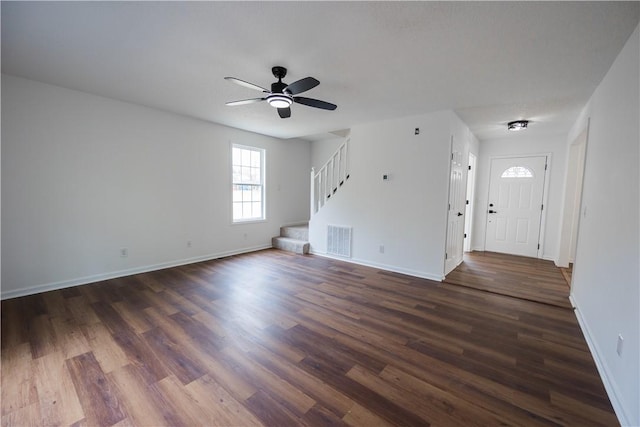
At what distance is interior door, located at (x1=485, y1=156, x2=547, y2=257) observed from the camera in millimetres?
5359

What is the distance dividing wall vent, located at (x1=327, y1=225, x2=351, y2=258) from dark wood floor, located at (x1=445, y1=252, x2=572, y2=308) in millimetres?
1745

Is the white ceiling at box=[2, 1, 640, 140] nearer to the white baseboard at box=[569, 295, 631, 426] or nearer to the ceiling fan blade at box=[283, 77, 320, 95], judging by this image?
the ceiling fan blade at box=[283, 77, 320, 95]

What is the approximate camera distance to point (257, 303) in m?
3.04

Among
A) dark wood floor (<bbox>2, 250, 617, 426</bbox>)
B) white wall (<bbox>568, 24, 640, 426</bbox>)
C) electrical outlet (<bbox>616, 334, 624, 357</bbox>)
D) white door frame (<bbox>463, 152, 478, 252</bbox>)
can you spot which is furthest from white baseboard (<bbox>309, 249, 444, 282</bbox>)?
white door frame (<bbox>463, 152, 478, 252</bbox>)

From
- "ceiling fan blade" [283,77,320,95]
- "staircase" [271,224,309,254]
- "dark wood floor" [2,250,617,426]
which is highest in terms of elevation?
"ceiling fan blade" [283,77,320,95]

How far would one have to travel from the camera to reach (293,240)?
19.1 ft

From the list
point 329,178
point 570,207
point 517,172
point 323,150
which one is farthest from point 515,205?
point 323,150

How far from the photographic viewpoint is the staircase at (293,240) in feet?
18.1

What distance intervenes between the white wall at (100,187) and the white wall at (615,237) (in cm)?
511

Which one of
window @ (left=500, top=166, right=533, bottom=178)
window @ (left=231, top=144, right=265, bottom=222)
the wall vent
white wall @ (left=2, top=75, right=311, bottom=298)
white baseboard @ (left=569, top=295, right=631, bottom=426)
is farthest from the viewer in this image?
window @ (left=500, top=166, right=533, bottom=178)

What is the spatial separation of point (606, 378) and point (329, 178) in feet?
15.1

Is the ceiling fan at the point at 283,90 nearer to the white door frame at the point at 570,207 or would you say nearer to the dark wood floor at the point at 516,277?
the dark wood floor at the point at 516,277

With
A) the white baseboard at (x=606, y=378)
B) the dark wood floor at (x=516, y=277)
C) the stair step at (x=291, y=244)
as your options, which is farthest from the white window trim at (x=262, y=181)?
the white baseboard at (x=606, y=378)

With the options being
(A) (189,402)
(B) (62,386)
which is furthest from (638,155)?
(B) (62,386)
